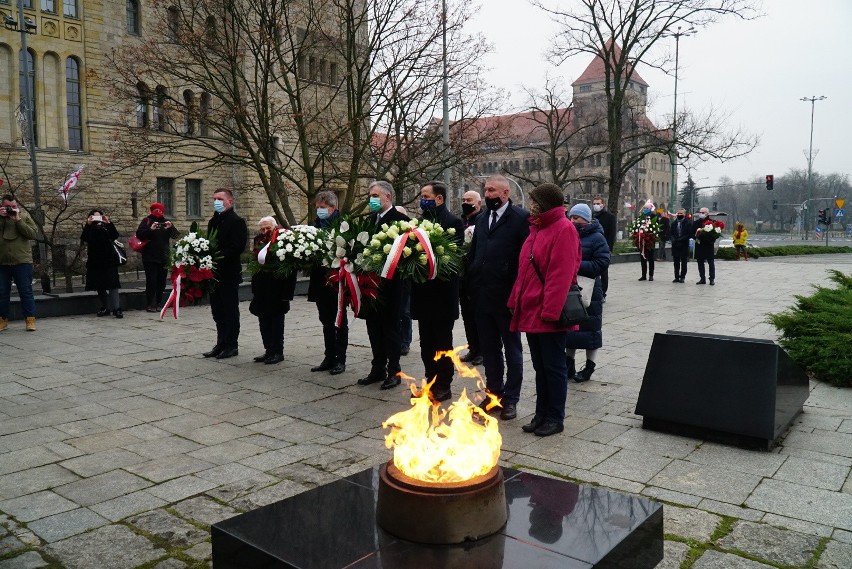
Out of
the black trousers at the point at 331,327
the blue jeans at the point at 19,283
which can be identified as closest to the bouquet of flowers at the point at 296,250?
the black trousers at the point at 331,327

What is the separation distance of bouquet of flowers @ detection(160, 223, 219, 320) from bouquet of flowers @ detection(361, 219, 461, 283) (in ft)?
9.37

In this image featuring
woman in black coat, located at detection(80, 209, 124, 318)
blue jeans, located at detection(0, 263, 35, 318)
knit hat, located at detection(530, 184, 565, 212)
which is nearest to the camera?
knit hat, located at detection(530, 184, 565, 212)

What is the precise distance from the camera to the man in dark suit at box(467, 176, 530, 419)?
21.2 feet

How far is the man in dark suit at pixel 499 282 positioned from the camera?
21.2 ft

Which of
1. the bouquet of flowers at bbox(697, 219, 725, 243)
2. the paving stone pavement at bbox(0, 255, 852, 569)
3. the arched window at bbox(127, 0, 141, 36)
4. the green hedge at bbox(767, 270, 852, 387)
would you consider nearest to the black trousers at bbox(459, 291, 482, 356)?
the paving stone pavement at bbox(0, 255, 852, 569)

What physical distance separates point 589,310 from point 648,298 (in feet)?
31.1

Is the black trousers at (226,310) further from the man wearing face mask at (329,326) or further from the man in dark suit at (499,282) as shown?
the man in dark suit at (499,282)

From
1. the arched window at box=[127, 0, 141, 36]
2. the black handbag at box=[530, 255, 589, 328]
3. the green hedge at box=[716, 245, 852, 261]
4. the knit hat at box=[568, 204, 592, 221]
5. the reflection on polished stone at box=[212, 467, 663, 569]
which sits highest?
the arched window at box=[127, 0, 141, 36]

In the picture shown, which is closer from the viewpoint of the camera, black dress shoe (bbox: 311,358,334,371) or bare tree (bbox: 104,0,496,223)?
black dress shoe (bbox: 311,358,334,371)

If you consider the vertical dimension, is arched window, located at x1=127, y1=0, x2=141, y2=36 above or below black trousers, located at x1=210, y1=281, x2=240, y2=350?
above

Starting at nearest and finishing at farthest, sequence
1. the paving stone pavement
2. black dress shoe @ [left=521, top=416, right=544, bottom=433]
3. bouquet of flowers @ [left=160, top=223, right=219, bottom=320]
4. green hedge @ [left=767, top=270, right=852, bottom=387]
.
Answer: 1. the paving stone pavement
2. black dress shoe @ [left=521, top=416, right=544, bottom=433]
3. green hedge @ [left=767, top=270, right=852, bottom=387]
4. bouquet of flowers @ [left=160, top=223, right=219, bottom=320]

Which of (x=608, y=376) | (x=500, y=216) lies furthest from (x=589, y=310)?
(x=500, y=216)

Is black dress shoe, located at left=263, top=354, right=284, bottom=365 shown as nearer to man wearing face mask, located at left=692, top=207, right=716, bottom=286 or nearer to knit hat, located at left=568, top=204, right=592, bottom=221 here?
knit hat, located at left=568, top=204, right=592, bottom=221

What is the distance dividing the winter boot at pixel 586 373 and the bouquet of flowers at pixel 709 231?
12036 millimetres
